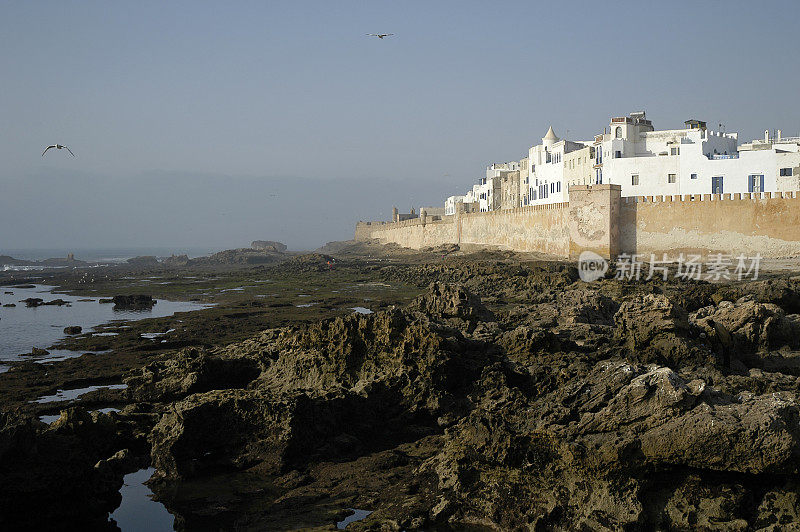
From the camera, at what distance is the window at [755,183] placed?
36.4 meters

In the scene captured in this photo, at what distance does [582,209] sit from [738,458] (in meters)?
26.9

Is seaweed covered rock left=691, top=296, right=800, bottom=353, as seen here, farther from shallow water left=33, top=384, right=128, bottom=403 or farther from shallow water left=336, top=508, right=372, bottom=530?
shallow water left=33, top=384, right=128, bottom=403

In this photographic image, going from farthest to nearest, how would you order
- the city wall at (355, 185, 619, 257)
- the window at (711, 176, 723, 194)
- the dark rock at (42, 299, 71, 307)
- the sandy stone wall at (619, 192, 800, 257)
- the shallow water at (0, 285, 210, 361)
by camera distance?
the window at (711, 176, 723, 194), the city wall at (355, 185, 619, 257), the sandy stone wall at (619, 192, 800, 257), the dark rock at (42, 299, 71, 307), the shallow water at (0, 285, 210, 361)

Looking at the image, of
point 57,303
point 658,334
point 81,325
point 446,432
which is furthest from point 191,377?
point 57,303

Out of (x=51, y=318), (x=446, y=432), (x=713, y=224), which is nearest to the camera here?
(x=446, y=432)

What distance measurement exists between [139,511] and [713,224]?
91.6 ft

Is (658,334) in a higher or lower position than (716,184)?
lower

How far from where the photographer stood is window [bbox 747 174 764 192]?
36438 millimetres

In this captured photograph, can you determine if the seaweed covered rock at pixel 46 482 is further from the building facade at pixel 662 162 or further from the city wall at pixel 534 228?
the building facade at pixel 662 162

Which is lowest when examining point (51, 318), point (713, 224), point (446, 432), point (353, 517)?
point (51, 318)

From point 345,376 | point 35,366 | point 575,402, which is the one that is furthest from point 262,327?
point 575,402

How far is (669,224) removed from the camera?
29750mm

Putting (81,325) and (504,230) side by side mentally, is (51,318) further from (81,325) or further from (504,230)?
(504,230)

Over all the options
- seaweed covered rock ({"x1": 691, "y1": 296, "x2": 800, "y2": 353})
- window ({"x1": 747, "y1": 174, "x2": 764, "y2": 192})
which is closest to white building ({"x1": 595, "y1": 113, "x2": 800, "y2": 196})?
window ({"x1": 747, "y1": 174, "x2": 764, "y2": 192})
